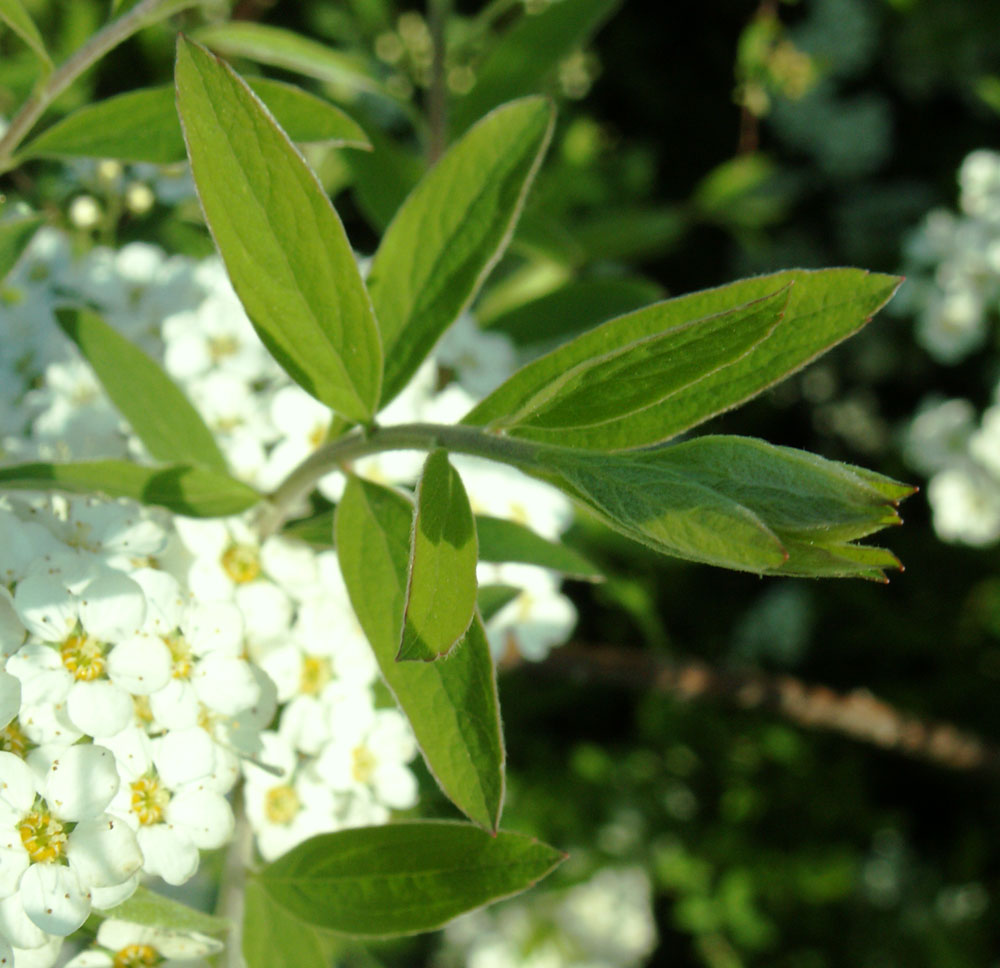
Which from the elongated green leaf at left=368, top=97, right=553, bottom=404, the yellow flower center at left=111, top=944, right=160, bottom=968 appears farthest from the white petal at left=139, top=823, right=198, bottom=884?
the elongated green leaf at left=368, top=97, right=553, bottom=404

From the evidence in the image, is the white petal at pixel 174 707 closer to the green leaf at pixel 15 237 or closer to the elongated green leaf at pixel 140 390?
the elongated green leaf at pixel 140 390

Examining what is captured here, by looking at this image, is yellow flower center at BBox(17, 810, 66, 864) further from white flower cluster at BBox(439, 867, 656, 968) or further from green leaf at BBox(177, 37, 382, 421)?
white flower cluster at BBox(439, 867, 656, 968)

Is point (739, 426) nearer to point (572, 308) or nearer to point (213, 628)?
point (572, 308)

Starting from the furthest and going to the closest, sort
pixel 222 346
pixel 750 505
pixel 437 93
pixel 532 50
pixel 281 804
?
pixel 437 93 < pixel 532 50 < pixel 222 346 < pixel 281 804 < pixel 750 505

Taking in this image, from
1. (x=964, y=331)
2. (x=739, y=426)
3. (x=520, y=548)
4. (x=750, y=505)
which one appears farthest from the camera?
(x=739, y=426)

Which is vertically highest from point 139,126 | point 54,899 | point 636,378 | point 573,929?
point 139,126

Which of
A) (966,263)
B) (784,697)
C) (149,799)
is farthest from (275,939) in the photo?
(966,263)

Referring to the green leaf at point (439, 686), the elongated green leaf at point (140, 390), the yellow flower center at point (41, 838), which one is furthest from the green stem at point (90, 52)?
the yellow flower center at point (41, 838)
